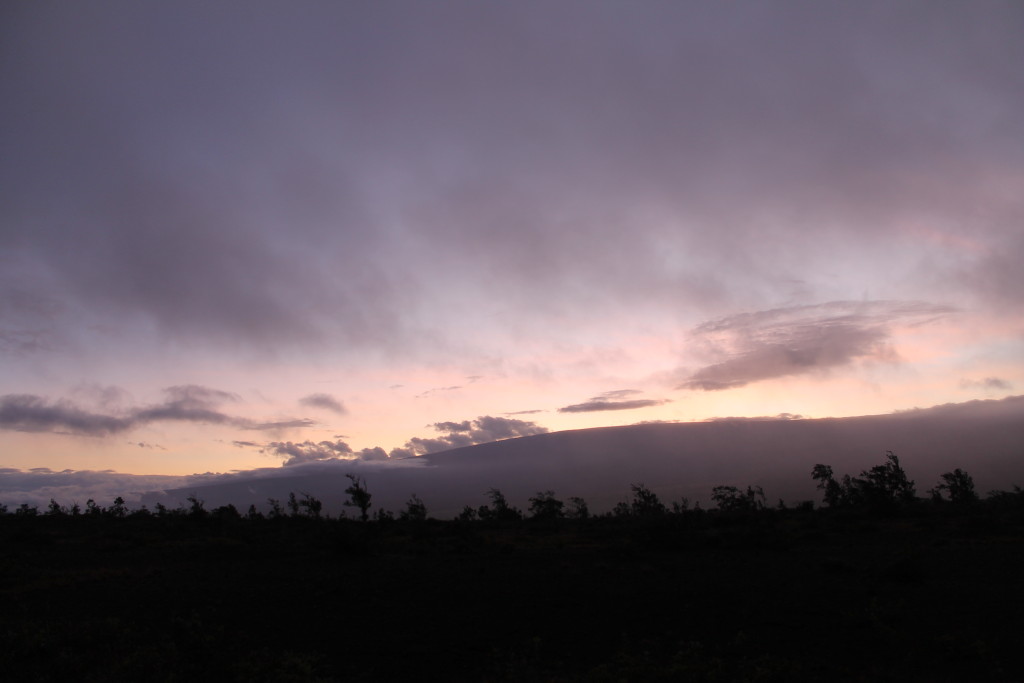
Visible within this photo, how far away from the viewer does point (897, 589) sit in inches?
598

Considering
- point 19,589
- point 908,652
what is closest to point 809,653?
point 908,652

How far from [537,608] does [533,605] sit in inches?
11.0

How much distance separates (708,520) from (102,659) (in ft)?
90.9

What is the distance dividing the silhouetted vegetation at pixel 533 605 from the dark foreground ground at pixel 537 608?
66mm

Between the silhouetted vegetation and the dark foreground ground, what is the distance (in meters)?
0.07

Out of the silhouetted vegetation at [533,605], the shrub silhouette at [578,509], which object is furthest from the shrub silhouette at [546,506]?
the silhouetted vegetation at [533,605]

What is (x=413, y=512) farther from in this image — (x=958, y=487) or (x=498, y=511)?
(x=958, y=487)

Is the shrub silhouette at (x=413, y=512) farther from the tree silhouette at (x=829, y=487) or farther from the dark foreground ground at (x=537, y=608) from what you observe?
the tree silhouette at (x=829, y=487)

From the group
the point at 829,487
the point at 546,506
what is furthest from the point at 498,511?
the point at 829,487

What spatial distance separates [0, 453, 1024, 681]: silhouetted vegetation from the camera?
1088 centimetres

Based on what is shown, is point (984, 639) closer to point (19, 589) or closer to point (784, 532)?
point (784, 532)

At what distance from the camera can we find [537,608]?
49.7 feet

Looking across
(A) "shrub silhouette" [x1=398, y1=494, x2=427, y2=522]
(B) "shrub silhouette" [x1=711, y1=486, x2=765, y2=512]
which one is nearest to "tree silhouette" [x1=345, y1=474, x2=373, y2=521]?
(A) "shrub silhouette" [x1=398, y1=494, x2=427, y2=522]

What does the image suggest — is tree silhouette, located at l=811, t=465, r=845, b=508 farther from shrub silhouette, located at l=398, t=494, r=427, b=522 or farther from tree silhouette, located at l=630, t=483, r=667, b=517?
shrub silhouette, located at l=398, t=494, r=427, b=522
